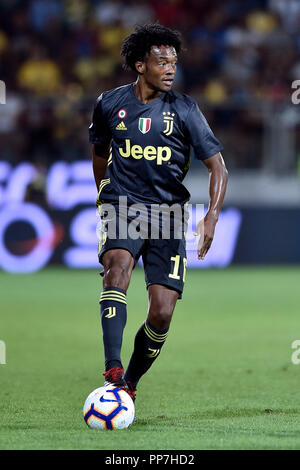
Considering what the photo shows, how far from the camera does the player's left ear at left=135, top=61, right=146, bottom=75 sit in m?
5.96

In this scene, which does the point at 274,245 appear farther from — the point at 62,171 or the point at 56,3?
the point at 56,3

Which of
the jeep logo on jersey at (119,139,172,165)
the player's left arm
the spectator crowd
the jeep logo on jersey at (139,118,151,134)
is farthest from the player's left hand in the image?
the spectator crowd

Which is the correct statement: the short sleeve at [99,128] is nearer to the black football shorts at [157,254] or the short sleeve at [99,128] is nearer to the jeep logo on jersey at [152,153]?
the jeep logo on jersey at [152,153]

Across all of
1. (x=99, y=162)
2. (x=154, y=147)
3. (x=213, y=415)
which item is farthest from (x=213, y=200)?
(x=213, y=415)

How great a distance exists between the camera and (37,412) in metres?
5.77

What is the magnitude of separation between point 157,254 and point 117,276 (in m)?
0.38

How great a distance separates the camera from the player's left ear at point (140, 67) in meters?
5.96

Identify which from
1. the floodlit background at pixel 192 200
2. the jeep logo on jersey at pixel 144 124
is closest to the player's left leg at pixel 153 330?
the floodlit background at pixel 192 200

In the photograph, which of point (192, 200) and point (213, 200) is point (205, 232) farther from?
point (192, 200)

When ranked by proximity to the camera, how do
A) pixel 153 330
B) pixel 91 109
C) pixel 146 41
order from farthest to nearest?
pixel 91 109 → pixel 146 41 → pixel 153 330

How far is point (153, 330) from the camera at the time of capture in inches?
228

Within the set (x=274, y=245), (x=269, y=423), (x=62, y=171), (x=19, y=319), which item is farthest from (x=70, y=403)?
(x=274, y=245)

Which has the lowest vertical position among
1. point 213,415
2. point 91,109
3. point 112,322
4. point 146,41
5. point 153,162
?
point 213,415

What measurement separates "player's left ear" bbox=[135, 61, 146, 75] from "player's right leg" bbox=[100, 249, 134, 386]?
3.89ft
